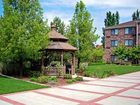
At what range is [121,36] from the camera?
54.0 metres

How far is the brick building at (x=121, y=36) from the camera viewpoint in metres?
51.8

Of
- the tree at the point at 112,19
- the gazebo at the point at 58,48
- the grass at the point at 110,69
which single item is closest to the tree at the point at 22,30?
the gazebo at the point at 58,48

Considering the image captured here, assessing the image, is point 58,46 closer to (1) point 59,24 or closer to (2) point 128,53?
(2) point 128,53

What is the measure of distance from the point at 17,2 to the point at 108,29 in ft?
113

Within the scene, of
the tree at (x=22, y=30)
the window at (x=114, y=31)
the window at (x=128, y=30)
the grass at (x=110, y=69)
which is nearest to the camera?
the tree at (x=22, y=30)

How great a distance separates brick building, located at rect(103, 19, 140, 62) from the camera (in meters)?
51.8

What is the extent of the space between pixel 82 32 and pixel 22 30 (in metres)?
11.5

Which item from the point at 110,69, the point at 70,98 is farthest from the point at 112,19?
the point at 70,98

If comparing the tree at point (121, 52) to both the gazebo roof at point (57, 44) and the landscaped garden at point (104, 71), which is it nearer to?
the landscaped garden at point (104, 71)

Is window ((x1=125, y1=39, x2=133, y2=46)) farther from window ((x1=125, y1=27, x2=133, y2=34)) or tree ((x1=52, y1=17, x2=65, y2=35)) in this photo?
tree ((x1=52, y1=17, x2=65, y2=35))

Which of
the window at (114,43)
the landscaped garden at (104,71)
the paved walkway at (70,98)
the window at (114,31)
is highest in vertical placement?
the window at (114,31)

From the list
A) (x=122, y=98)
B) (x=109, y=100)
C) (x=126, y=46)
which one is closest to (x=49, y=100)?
(x=109, y=100)

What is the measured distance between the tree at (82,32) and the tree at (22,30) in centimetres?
832

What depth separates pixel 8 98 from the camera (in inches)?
563
